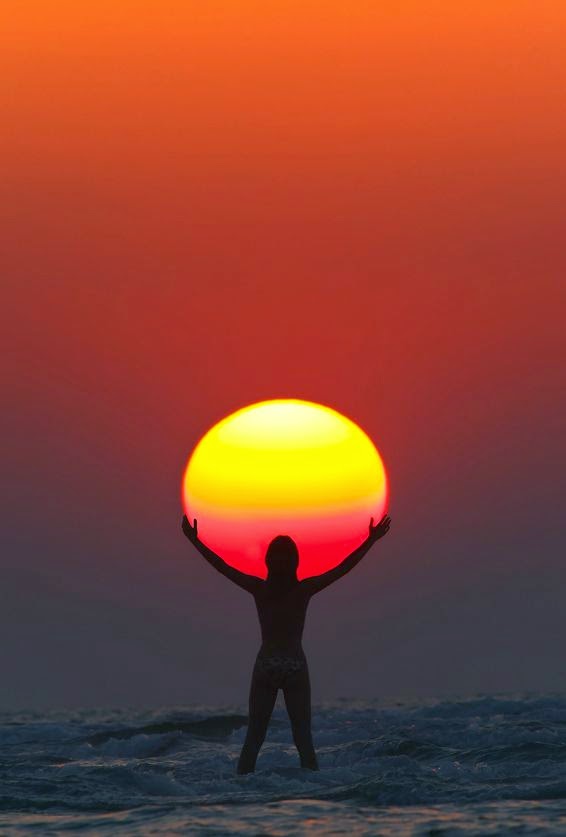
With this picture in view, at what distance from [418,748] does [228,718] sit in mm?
10099

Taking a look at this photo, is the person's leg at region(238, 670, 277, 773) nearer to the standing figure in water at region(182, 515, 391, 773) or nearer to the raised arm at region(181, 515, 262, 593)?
the standing figure in water at region(182, 515, 391, 773)

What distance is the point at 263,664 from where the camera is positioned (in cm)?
1325

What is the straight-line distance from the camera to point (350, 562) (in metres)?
12.8

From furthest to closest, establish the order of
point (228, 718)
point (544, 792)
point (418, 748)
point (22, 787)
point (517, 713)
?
1. point (228, 718)
2. point (517, 713)
3. point (418, 748)
4. point (22, 787)
5. point (544, 792)

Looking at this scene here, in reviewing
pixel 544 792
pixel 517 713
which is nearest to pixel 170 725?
pixel 517 713

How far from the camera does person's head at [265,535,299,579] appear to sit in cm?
1304

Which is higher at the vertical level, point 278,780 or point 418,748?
point 418,748

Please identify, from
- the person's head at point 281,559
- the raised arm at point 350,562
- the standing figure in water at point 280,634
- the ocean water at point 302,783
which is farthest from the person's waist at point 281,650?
the ocean water at point 302,783

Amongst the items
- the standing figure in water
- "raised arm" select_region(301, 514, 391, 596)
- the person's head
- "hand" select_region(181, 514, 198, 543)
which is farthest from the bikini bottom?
"hand" select_region(181, 514, 198, 543)

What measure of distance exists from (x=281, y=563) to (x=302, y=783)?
204cm

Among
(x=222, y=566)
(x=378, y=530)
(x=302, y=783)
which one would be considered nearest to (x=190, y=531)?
(x=222, y=566)

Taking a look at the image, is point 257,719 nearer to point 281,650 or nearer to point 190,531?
point 281,650

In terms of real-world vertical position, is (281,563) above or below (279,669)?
above

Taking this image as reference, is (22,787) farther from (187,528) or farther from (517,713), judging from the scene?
(517,713)
